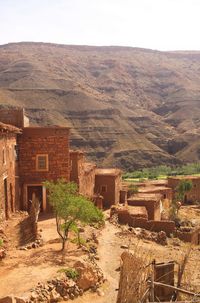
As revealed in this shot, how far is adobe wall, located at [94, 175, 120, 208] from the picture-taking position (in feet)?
121

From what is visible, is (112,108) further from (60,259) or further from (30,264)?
(30,264)

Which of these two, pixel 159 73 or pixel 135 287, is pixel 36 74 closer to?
pixel 159 73

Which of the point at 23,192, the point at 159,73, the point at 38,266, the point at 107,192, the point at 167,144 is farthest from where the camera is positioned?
the point at 159,73

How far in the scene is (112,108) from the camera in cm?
10944

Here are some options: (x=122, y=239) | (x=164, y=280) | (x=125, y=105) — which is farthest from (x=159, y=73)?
(x=164, y=280)

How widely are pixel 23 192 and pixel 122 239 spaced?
7643 millimetres

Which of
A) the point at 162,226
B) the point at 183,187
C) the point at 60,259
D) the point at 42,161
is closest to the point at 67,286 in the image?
the point at 60,259

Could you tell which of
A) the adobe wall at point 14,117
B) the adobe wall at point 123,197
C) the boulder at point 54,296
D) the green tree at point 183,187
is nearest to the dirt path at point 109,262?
the boulder at point 54,296

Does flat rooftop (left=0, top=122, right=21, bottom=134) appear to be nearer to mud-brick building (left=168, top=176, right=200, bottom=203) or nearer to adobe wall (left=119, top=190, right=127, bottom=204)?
adobe wall (left=119, top=190, right=127, bottom=204)

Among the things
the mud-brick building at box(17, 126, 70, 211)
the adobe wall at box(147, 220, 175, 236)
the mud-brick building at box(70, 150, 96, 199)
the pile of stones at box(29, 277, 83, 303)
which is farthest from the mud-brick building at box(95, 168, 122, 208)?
the pile of stones at box(29, 277, 83, 303)

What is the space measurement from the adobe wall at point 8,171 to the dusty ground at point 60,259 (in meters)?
1.07

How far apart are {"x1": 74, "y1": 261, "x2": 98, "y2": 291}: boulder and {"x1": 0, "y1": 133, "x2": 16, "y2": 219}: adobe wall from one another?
23.4ft

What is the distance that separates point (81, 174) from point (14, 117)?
6799 millimetres

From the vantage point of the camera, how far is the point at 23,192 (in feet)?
95.5
